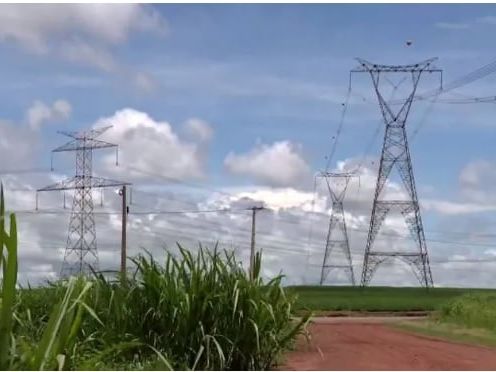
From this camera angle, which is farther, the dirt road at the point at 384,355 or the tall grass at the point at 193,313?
the dirt road at the point at 384,355

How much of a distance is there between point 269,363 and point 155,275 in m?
2.14

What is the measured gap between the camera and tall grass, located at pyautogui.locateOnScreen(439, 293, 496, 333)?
95.9 ft

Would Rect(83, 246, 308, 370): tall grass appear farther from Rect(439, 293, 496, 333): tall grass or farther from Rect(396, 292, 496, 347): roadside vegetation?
Rect(439, 293, 496, 333): tall grass

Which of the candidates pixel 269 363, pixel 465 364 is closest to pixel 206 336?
pixel 269 363

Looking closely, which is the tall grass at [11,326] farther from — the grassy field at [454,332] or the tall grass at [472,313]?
the tall grass at [472,313]

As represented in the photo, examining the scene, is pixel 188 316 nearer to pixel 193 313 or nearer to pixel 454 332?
pixel 193 313

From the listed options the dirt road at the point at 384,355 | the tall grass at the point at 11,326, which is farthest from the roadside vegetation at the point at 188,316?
the tall grass at the point at 11,326

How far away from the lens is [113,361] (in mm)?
9469

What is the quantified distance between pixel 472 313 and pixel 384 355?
1498cm

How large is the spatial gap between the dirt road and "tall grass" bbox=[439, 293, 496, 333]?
7750 mm

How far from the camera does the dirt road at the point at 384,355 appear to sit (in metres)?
15.0

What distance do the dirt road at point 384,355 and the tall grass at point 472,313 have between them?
25.4 ft

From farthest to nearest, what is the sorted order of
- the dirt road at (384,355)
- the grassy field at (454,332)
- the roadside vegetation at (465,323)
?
the roadside vegetation at (465,323) < the grassy field at (454,332) < the dirt road at (384,355)

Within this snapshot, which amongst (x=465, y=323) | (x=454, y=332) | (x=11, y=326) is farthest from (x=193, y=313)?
(x=465, y=323)
